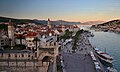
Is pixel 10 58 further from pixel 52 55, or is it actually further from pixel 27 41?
pixel 27 41

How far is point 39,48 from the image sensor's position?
15922mm

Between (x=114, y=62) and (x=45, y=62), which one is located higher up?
(x=45, y=62)

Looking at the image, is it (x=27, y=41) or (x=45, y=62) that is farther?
(x=27, y=41)

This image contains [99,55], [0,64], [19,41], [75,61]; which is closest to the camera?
[0,64]

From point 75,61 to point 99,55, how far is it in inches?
291

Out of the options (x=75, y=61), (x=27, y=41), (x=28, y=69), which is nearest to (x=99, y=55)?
(x=75, y=61)

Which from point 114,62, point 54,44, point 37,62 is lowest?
point 114,62

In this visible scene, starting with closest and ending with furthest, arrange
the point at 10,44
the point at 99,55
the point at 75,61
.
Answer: the point at 75,61 < the point at 99,55 < the point at 10,44

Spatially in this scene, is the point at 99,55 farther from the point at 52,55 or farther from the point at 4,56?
the point at 4,56

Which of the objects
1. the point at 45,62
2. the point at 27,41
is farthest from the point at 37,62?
the point at 27,41

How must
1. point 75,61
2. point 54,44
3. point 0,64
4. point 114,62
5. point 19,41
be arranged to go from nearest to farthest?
1. point 0,64
2. point 54,44
3. point 75,61
4. point 114,62
5. point 19,41

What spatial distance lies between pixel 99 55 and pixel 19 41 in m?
10.7

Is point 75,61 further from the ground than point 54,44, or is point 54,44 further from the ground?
point 54,44

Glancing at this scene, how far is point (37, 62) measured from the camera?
1544 cm
